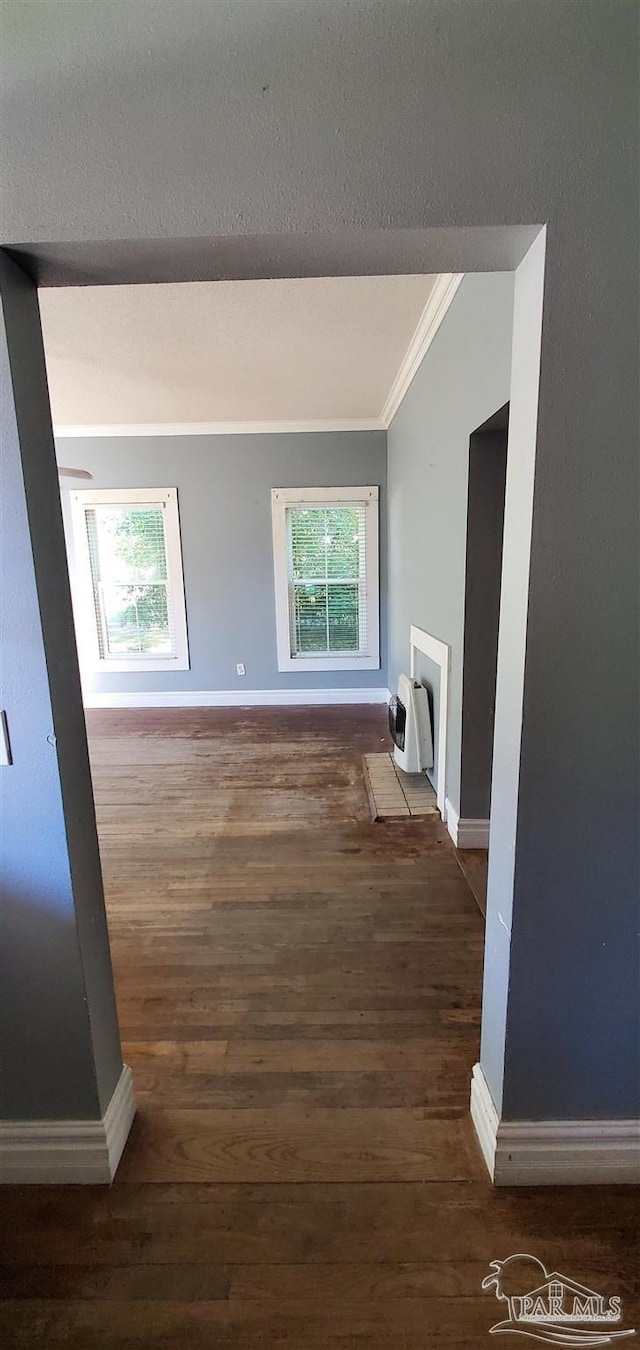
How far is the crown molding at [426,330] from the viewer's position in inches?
87.3

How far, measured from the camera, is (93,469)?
4.95m

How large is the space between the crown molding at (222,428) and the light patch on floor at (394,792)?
2.99 m

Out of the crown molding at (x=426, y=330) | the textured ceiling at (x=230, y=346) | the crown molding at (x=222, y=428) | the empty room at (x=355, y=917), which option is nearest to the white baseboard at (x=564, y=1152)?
the empty room at (x=355, y=917)

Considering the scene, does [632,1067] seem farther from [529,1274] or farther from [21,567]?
[21,567]

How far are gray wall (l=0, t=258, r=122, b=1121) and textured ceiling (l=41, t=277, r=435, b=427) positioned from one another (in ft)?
5.12

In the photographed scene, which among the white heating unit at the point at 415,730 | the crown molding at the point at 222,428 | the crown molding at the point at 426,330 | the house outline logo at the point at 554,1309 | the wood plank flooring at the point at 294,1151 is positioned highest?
the crown molding at the point at 222,428

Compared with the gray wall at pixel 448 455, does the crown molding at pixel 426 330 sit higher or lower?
higher

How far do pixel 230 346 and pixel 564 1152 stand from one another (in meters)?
3.52

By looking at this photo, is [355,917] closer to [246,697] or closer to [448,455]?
[448,455]

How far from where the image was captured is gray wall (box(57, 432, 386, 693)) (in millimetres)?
4812

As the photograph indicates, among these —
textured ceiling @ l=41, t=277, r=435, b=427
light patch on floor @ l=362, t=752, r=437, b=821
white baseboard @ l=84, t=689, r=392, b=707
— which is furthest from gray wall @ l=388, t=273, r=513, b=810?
white baseboard @ l=84, t=689, r=392, b=707

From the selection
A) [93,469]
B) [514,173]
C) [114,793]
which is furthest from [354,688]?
[514,173]

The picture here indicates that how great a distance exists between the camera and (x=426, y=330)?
267 cm

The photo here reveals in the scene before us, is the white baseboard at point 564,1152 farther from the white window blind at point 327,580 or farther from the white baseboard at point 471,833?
the white window blind at point 327,580
